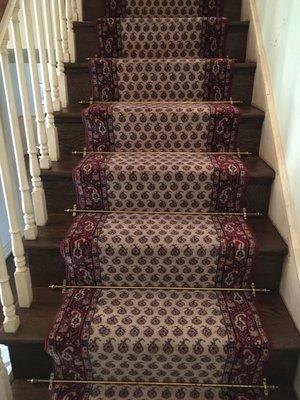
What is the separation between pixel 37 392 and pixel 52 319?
10.1 inches

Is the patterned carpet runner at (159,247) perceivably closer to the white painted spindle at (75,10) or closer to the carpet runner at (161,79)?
the carpet runner at (161,79)

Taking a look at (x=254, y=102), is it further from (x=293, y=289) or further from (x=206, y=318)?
(x=206, y=318)

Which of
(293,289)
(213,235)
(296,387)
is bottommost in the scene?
(296,387)

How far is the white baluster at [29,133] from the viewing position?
136 cm

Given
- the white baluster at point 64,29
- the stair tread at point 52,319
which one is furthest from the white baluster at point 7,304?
the white baluster at point 64,29

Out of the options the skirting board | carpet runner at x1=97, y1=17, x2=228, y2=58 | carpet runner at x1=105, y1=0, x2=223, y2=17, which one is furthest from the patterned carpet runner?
carpet runner at x1=105, y1=0, x2=223, y2=17

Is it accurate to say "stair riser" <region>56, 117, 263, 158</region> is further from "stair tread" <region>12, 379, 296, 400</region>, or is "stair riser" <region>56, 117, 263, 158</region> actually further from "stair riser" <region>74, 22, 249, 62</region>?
"stair tread" <region>12, 379, 296, 400</region>

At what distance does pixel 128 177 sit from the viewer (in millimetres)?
1614

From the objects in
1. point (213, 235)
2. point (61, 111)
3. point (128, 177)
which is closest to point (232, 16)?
point (61, 111)

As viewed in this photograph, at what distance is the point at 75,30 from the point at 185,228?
1371mm

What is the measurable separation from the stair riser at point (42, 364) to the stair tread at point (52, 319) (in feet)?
0.13

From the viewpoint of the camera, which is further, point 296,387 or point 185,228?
point 185,228

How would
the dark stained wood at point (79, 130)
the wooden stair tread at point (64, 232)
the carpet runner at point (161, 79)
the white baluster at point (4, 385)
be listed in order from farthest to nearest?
the carpet runner at point (161, 79)
the dark stained wood at point (79, 130)
the wooden stair tread at point (64, 232)
the white baluster at point (4, 385)

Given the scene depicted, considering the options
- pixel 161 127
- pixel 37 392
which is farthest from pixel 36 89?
pixel 37 392
